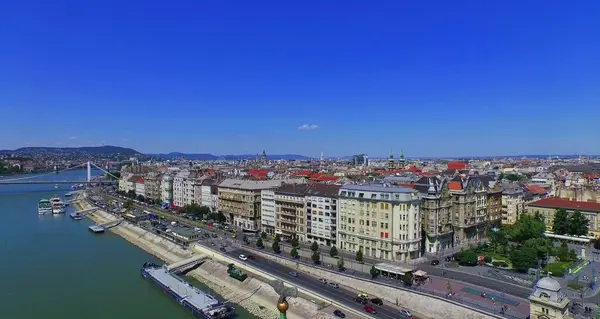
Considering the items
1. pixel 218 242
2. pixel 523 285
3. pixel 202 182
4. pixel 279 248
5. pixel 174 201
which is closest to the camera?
pixel 523 285

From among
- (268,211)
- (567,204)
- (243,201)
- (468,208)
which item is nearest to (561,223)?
(567,204)

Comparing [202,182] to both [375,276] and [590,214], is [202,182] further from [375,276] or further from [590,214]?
[590,214]

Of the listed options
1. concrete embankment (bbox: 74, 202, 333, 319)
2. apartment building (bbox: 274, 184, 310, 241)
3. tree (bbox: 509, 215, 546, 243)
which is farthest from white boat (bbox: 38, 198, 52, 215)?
tree (bbox: 509, 215, 546, 243)

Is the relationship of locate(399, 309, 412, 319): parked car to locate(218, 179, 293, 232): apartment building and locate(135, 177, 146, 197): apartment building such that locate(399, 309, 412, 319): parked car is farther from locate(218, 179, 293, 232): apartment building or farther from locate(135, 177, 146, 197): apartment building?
locate(135, 177, 146, 197): apartment building

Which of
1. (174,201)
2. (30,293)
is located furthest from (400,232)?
(174,201)

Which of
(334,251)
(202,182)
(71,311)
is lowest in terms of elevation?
(71,311)

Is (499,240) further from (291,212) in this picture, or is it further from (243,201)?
(243,201)

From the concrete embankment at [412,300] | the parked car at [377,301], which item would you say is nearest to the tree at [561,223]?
the concrete embankment at [412,300]

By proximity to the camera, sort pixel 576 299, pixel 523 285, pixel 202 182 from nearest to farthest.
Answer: pixel 576 299
pixel 523 285
pixel 202 182
